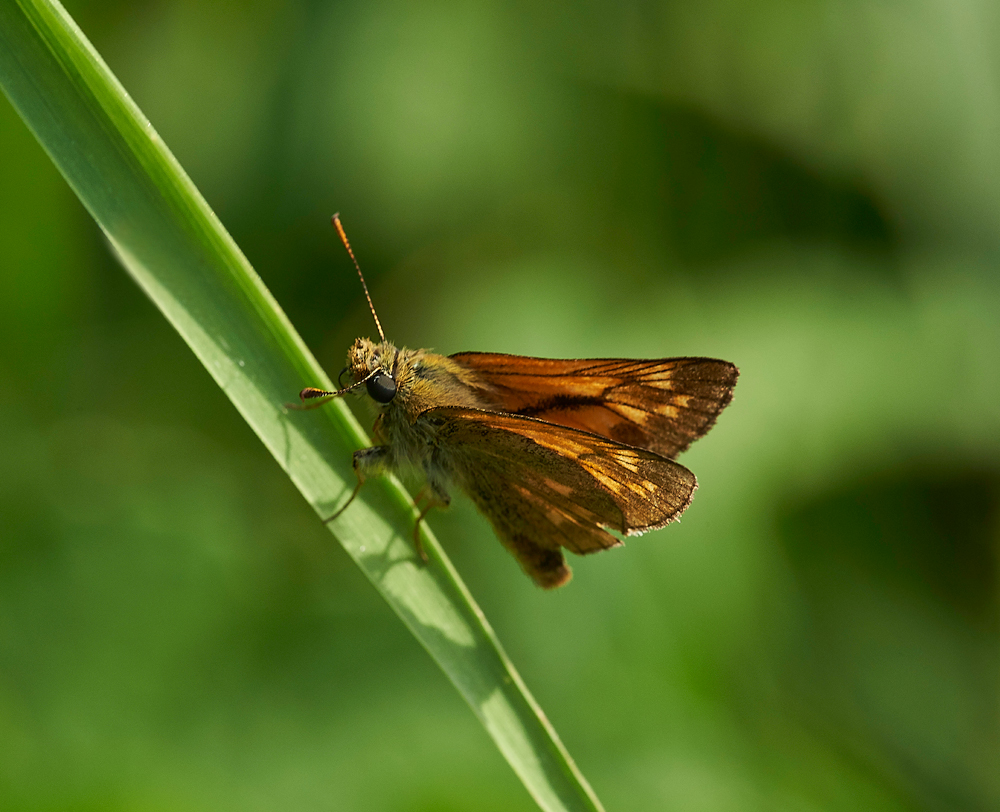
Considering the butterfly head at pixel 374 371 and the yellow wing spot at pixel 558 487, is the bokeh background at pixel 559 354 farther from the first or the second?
the butterfly head at pixel 374 371

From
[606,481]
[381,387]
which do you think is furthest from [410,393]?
[606,481]

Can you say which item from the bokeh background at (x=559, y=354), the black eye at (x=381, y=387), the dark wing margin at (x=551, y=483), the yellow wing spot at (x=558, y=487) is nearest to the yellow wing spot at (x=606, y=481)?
the dark wing margin at (x=551, y=483)

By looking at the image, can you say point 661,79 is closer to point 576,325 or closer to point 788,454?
point 576,325

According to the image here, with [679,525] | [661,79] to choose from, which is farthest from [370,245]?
[679,525]

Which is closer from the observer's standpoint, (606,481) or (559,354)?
(606,481)

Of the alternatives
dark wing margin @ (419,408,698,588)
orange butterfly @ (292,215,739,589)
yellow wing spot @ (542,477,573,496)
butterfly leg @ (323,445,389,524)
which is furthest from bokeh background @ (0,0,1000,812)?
butterfly leg @ (323,445,389,524)

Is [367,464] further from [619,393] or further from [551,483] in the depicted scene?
[619,393]

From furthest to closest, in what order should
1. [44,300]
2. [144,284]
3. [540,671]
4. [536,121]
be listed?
1. [536,121]
2. [44,300]
3. [540,671]
4. [144,284]
